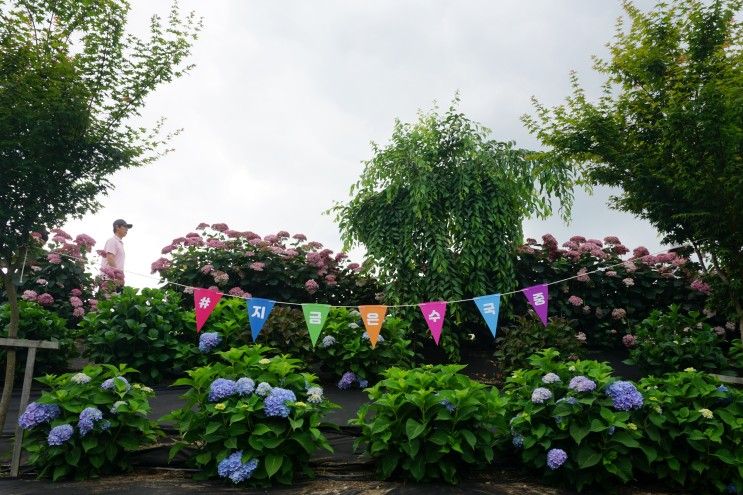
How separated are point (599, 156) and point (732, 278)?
6.88ft

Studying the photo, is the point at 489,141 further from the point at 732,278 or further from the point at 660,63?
the point at 732,278

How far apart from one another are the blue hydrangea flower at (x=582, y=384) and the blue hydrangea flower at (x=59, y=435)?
139 inches

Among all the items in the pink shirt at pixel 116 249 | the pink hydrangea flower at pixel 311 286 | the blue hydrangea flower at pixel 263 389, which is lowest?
the blue hydrangea flower at pixel 263 389

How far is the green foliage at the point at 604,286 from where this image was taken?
8.61m

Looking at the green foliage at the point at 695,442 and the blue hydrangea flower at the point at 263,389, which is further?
the green foliage at the point at 695,442

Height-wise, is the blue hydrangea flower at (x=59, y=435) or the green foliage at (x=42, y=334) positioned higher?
the green foliage at (x=42, y=334)

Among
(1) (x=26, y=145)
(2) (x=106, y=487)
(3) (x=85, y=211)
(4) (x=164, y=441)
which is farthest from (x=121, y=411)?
(1) (x=26, y=145)

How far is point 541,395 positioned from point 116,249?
21.6 feet

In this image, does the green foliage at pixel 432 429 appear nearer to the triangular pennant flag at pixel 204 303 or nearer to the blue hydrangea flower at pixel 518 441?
the blue hydrangea flower at pixel 518 441

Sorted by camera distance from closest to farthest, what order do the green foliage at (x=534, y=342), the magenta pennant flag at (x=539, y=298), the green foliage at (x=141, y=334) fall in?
the green foliage at (x=141, y=334) < the magenta pennant flag at (x=539, y=298) < the green foliage at (x=534, y=342)

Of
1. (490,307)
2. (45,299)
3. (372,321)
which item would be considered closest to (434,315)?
(490,307)

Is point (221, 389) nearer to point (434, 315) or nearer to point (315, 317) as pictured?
point (315, 317)

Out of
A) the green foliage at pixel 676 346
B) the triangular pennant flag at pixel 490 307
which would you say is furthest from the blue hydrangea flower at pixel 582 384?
the green foliage at pixel 676 346

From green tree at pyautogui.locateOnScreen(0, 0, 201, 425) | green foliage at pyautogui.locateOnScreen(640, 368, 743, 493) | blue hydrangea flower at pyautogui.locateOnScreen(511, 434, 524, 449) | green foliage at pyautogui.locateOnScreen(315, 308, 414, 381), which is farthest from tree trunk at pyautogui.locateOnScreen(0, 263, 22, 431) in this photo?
green foliage at pyautogui.locateOnScreen(640, 368, 743, 493)
